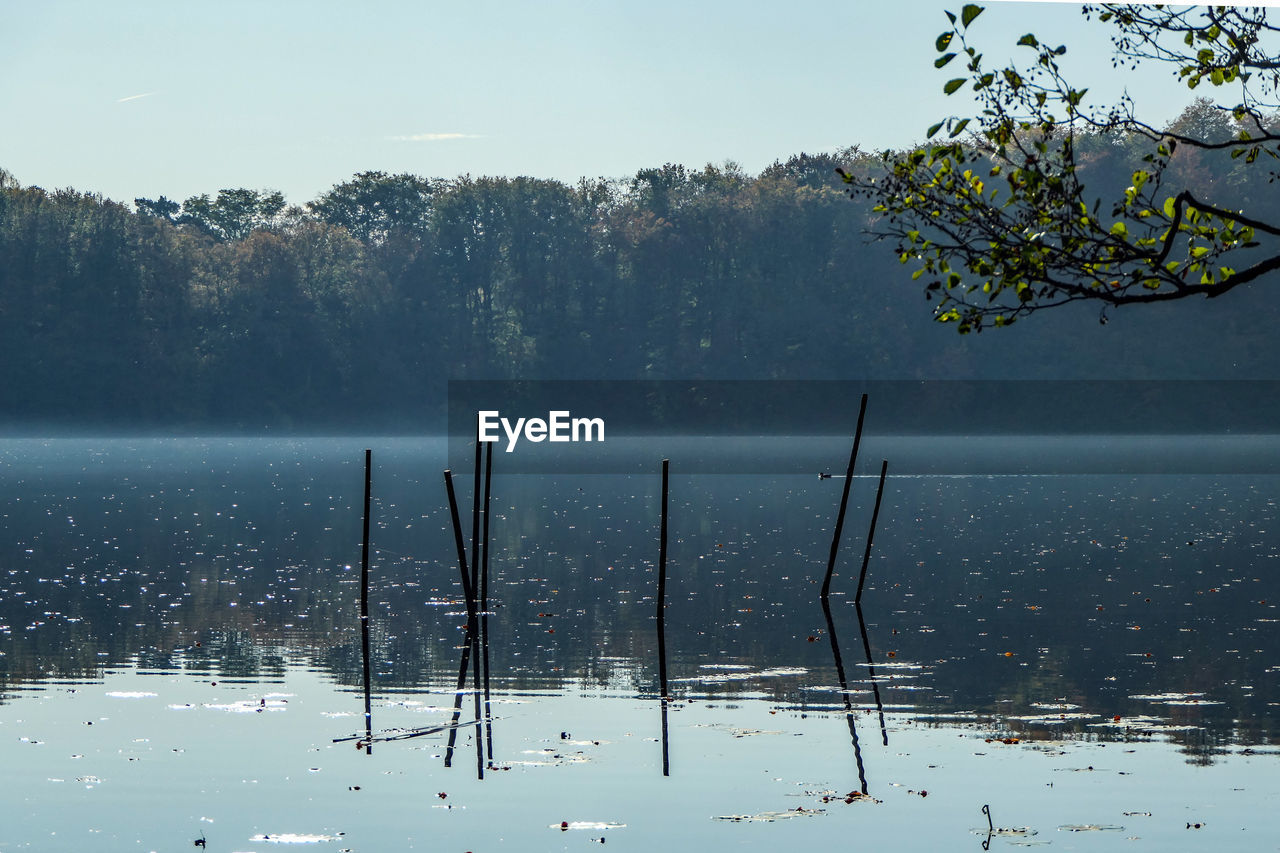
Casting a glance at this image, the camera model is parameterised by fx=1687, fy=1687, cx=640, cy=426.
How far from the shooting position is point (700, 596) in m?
28.8

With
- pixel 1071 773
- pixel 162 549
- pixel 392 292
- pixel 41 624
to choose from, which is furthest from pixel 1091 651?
pixel 392 292

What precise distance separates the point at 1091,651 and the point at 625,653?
6.10 meters

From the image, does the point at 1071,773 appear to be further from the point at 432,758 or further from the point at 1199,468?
the point at 1199,468

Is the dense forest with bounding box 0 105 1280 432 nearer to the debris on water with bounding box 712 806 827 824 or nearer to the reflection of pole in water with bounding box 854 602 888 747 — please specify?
the reflection of pole in water with bounding box 854 602 888 747

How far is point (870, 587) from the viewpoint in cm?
2984

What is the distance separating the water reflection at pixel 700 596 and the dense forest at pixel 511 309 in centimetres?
5558

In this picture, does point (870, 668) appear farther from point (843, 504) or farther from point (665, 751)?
point (843, 504)

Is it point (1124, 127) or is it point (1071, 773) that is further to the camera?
Answer: point (1071, 773)

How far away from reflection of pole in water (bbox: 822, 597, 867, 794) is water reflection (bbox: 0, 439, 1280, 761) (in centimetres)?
30
